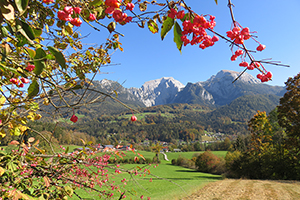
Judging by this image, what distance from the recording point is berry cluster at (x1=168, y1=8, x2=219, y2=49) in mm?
848

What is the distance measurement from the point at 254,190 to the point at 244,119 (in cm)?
12207

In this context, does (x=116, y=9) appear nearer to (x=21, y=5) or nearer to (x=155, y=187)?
(x=21, y=5)

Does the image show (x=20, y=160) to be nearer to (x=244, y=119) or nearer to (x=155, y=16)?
(x=155, y=16)

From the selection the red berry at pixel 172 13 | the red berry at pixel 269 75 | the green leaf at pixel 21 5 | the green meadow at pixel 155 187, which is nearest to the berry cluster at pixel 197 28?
the red berry at pixel 172 13

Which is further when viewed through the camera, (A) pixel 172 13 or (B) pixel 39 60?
(A) pixel 172 13

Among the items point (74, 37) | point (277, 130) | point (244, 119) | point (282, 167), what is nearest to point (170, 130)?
point (244, 119)

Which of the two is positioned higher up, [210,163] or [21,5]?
[21,5]

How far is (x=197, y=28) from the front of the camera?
1.00 metres

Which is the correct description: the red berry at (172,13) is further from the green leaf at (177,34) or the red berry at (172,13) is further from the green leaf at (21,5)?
the green leaf at (21,5)

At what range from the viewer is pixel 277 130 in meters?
24.9

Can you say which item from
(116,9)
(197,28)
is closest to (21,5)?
(116,9)

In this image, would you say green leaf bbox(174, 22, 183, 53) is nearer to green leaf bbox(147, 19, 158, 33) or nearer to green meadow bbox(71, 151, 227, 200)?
green leaf bbox(147, 19, 158, 33)

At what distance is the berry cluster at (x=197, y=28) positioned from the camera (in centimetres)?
85

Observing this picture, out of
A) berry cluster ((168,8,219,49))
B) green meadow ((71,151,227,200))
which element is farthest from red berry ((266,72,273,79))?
green meadow ((71,151,227,200))
